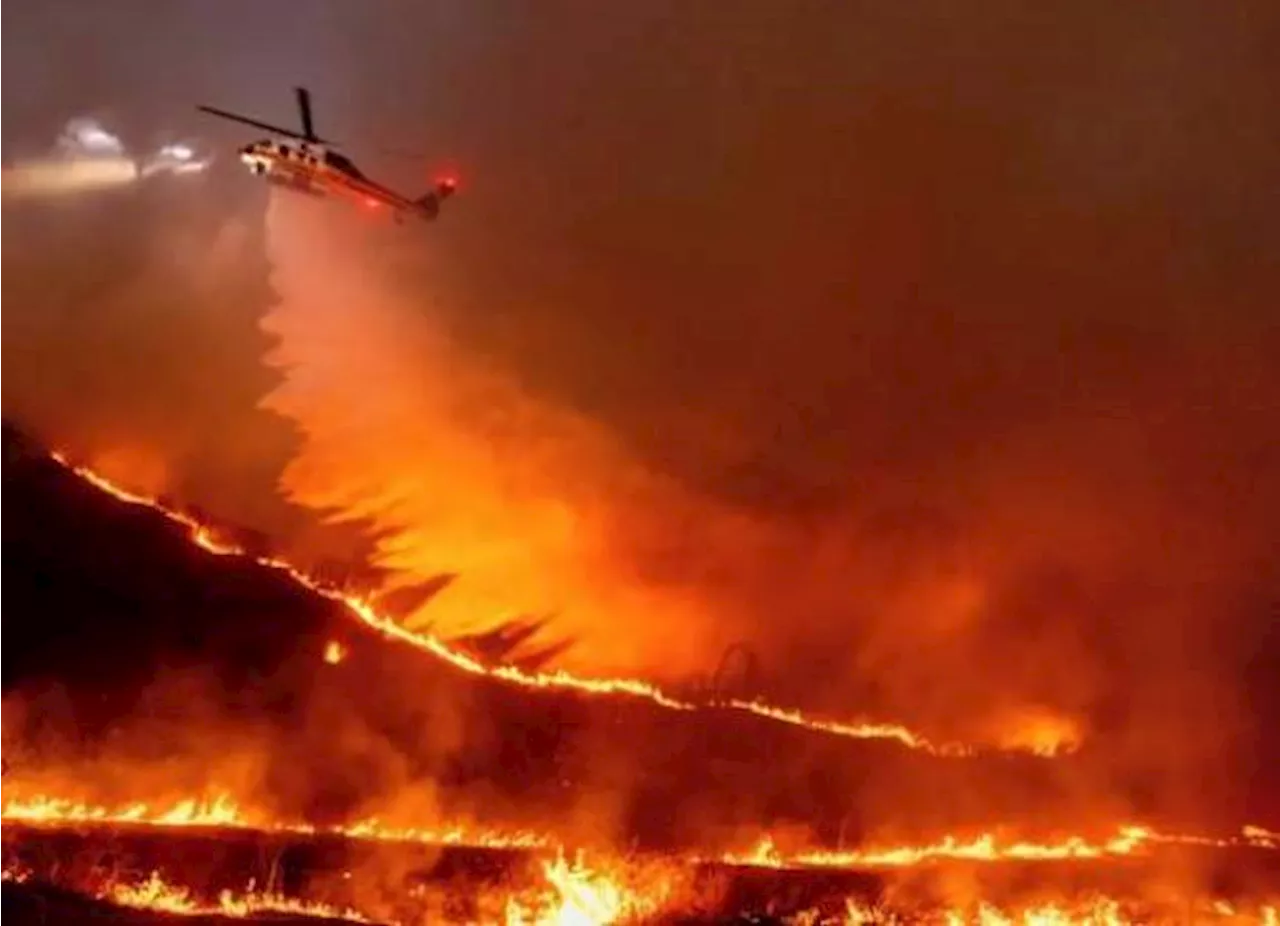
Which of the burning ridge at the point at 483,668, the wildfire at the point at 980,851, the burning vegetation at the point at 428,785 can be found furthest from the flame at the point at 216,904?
the burning ridge at the point at 483,668

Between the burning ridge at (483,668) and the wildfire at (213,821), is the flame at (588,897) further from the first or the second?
the burning ridge at (483,668)

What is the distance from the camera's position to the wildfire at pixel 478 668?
21359 mm

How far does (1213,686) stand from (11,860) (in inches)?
821

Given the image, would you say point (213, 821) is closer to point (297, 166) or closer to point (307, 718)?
point (307, 718)

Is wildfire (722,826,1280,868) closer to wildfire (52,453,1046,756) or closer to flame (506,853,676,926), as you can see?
flame (506,853,676,926)

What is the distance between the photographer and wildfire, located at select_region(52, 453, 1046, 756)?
70.1 feet

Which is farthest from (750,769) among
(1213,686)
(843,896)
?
(1213,686)

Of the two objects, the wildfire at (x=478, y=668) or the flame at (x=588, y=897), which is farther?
the wildfire at (x=478, y=668)

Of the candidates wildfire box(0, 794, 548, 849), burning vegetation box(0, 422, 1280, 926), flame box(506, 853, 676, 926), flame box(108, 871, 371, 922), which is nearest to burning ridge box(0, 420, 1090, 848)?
burning vegetation box(0, 422, 1280, 926)

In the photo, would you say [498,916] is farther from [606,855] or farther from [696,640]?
[696,640]

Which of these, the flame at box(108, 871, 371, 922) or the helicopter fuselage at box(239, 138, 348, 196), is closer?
the flame at box(108, 871, 371, 922)

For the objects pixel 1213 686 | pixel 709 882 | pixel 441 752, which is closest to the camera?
pixel 709 882

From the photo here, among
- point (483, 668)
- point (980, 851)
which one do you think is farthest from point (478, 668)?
point (980, 851)

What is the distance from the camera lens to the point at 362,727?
19.0m
